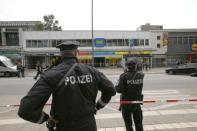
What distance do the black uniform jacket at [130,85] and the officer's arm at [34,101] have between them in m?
2.43

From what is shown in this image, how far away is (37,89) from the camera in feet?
8.01

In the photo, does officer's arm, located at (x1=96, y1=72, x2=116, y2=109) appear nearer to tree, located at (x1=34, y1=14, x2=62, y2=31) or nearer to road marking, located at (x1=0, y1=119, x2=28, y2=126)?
road marking, located at (x1=0, y1=119, x2=28, y2=126)

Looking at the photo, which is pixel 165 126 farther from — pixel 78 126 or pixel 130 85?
pixel 78 126

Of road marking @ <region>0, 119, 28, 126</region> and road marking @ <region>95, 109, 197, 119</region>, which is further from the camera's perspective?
road marking @ <region>95, 109, 197, 119</region>

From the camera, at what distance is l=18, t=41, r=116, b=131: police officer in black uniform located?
2.44m

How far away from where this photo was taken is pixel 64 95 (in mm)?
2562

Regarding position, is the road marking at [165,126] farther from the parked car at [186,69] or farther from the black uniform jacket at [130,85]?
the parked car at [186,69]

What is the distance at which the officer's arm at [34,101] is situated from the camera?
95.0 inches

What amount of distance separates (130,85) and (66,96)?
7.62 ft

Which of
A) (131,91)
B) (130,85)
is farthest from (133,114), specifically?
(130,85)

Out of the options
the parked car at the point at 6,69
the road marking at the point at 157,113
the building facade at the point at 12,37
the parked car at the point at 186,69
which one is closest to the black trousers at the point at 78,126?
the road marking at the point at 157,113

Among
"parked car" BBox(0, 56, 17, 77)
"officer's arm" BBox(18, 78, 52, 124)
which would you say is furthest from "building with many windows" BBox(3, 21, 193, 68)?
"officer's arm" BBox(18, 78, 52, 124)

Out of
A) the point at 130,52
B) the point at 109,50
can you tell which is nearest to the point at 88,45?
the point at 109,50

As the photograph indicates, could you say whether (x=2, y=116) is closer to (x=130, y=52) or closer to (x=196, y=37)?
(x=130, y=52)
